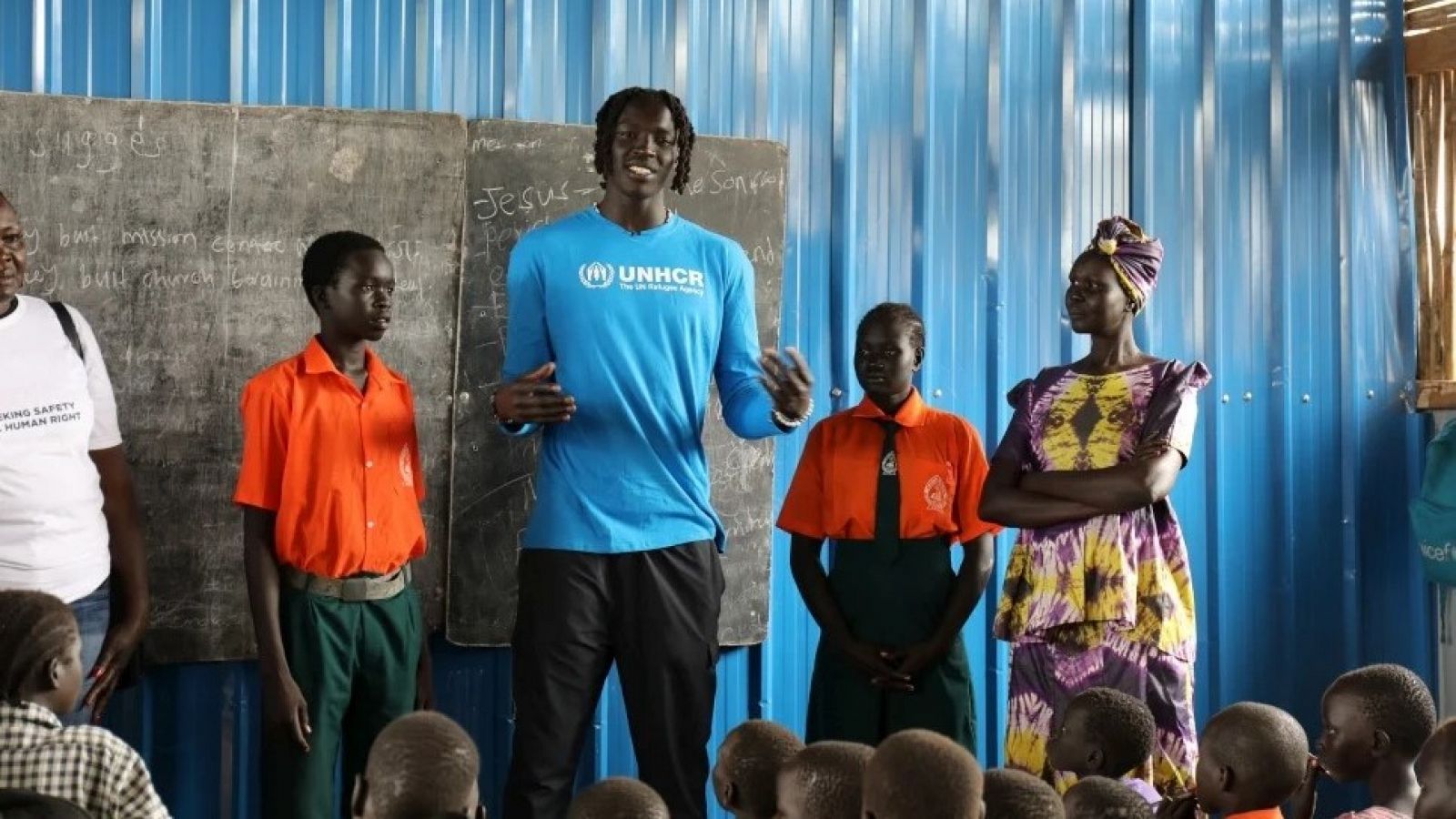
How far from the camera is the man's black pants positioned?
3205mm

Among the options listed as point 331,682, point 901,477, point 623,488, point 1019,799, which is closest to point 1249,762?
point 1019,799

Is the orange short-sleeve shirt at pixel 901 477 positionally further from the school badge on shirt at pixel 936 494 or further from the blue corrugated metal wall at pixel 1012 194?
the blue corrugated metal wall at pixel 1012 194

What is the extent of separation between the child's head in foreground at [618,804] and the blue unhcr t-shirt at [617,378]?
1273mm

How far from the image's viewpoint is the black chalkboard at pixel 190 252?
3.74m

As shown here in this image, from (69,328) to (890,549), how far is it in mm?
1808

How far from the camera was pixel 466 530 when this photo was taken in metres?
4.07

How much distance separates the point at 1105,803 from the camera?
6.79ft

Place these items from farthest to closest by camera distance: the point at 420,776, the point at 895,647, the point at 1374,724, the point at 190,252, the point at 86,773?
the point at 190,252 → the point at 895,647 → the point at 1374,724 → the point at 86,773 → the point at 420,776

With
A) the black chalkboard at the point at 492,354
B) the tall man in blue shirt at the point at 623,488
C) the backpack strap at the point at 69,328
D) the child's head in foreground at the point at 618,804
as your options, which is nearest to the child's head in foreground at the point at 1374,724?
the tall man in blue shirt at the point at 623,488

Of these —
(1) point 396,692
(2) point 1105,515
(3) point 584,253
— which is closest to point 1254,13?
(2) point 1105,515

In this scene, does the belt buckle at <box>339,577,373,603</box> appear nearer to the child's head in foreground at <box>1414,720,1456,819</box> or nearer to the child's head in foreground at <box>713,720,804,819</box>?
the child's head in foreground at <box>713,720,804,819</box>

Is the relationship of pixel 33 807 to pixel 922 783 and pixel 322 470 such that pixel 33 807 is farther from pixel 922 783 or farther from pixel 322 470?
pixel 322 470

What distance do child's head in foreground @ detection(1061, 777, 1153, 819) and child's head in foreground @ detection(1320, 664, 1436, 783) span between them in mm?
777

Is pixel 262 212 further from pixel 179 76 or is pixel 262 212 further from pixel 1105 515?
pixel 1105 515
